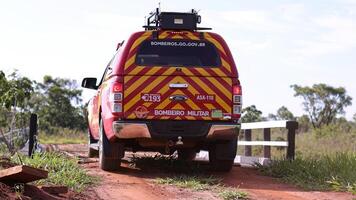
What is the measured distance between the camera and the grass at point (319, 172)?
8023 mm

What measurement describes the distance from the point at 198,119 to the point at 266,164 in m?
2.37

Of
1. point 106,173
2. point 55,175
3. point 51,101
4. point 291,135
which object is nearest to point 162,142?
point 106,173

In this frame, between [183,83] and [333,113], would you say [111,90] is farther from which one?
[333,113]

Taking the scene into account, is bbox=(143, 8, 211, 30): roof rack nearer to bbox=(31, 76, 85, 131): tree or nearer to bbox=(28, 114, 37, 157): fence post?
bbox=(28, 114, 37, 157): fence post

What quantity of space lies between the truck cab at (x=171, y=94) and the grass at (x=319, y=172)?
984mm

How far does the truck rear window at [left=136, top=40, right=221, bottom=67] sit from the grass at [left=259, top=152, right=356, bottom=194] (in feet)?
6.82

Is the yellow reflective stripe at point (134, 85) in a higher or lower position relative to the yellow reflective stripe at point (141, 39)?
lower

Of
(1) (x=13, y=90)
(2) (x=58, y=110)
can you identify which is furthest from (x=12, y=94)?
(2) (x=58, y=110)

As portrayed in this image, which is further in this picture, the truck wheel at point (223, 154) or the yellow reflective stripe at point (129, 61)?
the truck wheel at point (223, 154)

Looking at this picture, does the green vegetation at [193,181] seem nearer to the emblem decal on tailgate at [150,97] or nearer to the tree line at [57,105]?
the emblem decal on tailgate at [150,97]

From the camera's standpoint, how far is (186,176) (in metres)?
8.52

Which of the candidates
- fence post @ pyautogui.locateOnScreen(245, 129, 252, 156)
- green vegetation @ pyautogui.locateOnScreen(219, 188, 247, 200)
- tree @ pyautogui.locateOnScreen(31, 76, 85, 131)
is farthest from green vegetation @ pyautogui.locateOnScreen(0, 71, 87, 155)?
green vegetation @ pyautogui.locateOnScreen(219, 188, 247, 200)

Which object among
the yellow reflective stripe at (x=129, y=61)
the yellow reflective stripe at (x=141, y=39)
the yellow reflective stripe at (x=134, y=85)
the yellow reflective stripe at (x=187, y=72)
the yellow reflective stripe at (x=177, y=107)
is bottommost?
the yellow reflective stripe at (x=177, y=107)

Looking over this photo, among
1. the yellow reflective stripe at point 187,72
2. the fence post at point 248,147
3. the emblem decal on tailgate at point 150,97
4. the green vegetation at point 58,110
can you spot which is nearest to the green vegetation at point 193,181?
the emblem decal on tailgate at point 150,97
